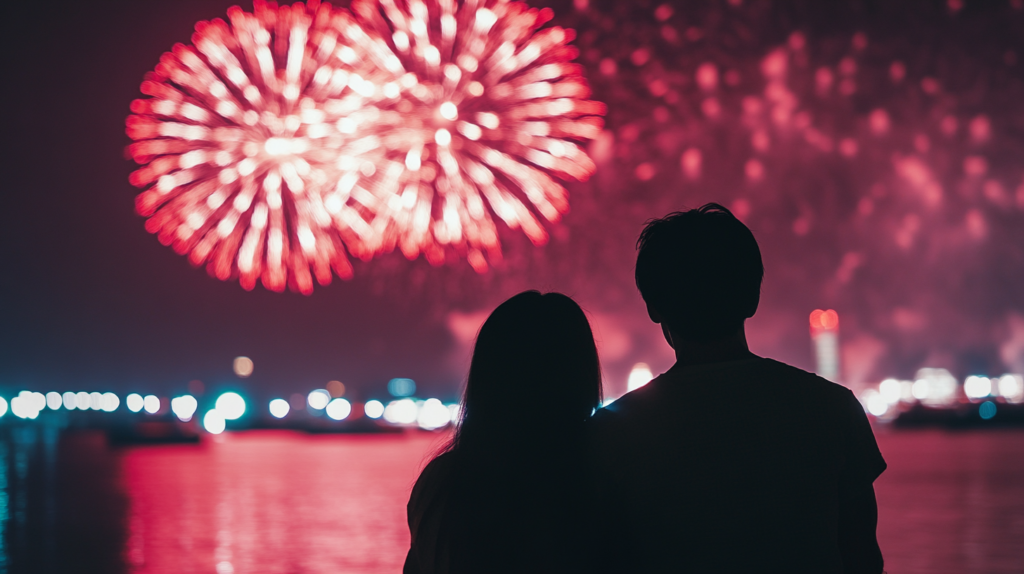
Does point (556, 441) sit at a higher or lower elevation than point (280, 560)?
higher

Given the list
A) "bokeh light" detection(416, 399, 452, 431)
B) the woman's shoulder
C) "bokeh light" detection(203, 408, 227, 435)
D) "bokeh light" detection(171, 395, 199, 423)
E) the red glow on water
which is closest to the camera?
the woman's shoulder

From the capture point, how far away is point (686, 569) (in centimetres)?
198

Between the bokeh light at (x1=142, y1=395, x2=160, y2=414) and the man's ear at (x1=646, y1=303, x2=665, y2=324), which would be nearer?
the man's ear at (x1=646, y1=303, x2=665, y2=324)

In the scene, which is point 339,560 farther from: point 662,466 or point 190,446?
point 190,446

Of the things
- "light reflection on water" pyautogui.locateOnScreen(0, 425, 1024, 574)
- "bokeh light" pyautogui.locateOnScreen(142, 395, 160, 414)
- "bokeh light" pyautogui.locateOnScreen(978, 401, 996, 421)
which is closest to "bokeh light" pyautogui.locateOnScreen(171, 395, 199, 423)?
"bokeh light" pyautogui.locateOnScreen(142, 395, 160, 414)

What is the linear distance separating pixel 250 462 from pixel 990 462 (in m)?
23.7

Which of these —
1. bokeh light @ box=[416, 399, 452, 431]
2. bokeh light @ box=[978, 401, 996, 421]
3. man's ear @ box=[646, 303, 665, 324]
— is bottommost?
bokeh light @ box=[978, 401, 996, 421]

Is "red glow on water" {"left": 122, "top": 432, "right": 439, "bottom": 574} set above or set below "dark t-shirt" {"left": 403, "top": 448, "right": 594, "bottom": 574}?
below

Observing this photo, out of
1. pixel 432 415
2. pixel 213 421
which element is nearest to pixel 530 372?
pixel 213 421

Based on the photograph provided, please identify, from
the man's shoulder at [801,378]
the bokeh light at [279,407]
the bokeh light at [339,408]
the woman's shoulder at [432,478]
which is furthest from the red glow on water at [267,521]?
the bokeh light at [339,408]

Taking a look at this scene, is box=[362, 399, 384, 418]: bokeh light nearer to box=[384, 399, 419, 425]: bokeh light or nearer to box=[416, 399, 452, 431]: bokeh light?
box=[384, 399, 419, 425]: bokeh light

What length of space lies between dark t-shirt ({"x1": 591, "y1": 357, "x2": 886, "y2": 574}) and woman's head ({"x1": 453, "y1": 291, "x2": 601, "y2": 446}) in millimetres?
185

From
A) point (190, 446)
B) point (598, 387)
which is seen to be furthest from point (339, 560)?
point (190, 446)

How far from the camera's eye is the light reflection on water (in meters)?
10.1
